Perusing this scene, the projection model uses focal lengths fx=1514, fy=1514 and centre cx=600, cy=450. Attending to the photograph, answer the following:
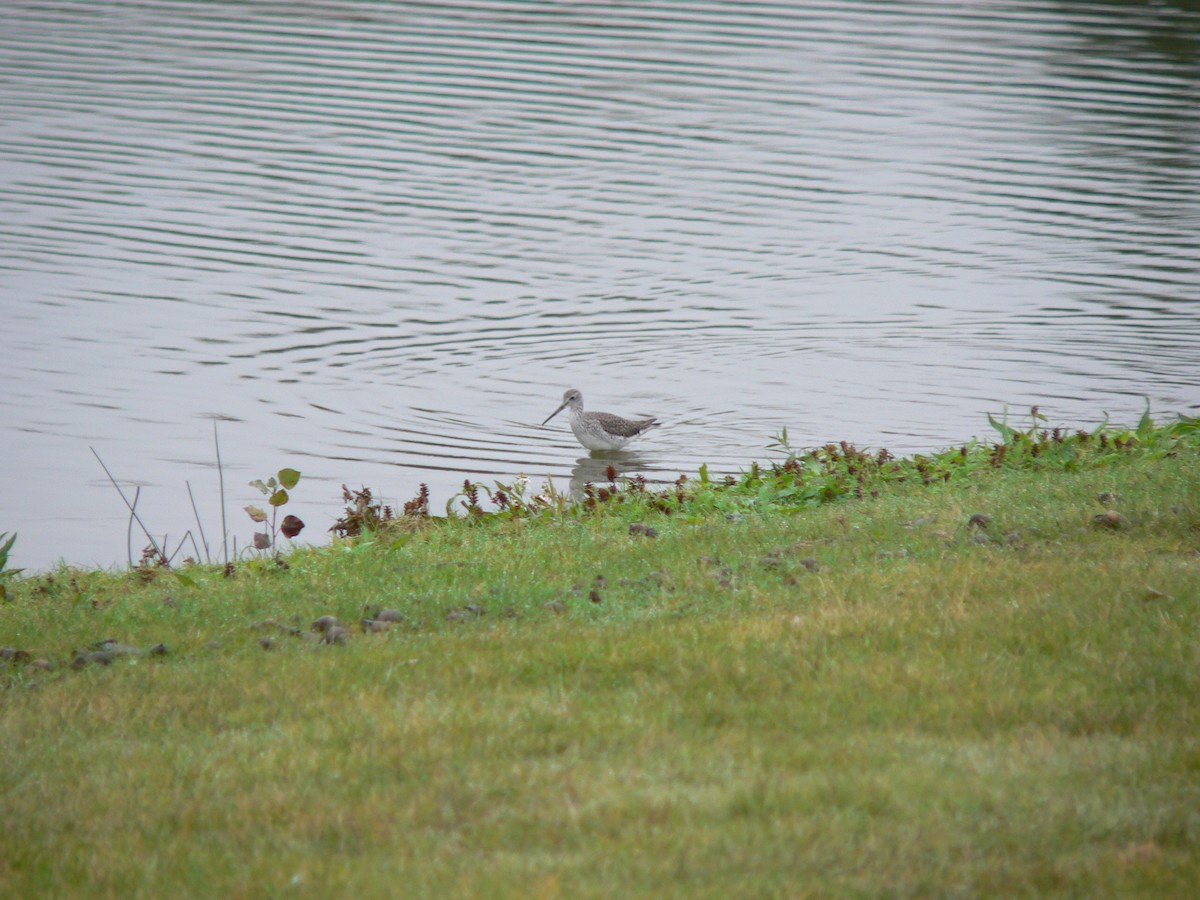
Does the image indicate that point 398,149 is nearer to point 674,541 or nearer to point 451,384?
point 451,384

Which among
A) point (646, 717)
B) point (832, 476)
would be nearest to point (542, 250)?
point (832, 476)

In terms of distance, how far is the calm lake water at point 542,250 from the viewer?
46.2 feet

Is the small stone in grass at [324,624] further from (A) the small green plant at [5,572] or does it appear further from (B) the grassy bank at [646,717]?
(A) the small green plant at [5,572]

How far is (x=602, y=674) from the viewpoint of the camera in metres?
6.42

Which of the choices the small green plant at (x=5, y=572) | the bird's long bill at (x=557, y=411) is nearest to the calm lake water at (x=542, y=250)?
the bird's long bill at (x=557, y=411)

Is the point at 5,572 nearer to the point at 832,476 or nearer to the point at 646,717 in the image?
the point at 646,717

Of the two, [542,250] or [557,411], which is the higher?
[542,250]

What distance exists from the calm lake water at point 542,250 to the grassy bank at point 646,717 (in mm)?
4225

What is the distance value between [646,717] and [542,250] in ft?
51.3

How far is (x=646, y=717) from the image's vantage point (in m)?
5.93

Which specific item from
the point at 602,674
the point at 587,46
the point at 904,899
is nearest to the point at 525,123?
the point at 587,46

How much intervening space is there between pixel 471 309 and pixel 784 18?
26.3 meters

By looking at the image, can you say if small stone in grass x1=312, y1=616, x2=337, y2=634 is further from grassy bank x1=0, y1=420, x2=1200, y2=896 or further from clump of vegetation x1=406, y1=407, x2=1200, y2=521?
clump of vegetation x1=406, y1=407, x2=1200, y2=521

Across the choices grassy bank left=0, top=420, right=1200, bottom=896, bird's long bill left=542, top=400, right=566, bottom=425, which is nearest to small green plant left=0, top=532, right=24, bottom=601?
grassy bank left=0, top=420, right=1200, bottom=896
